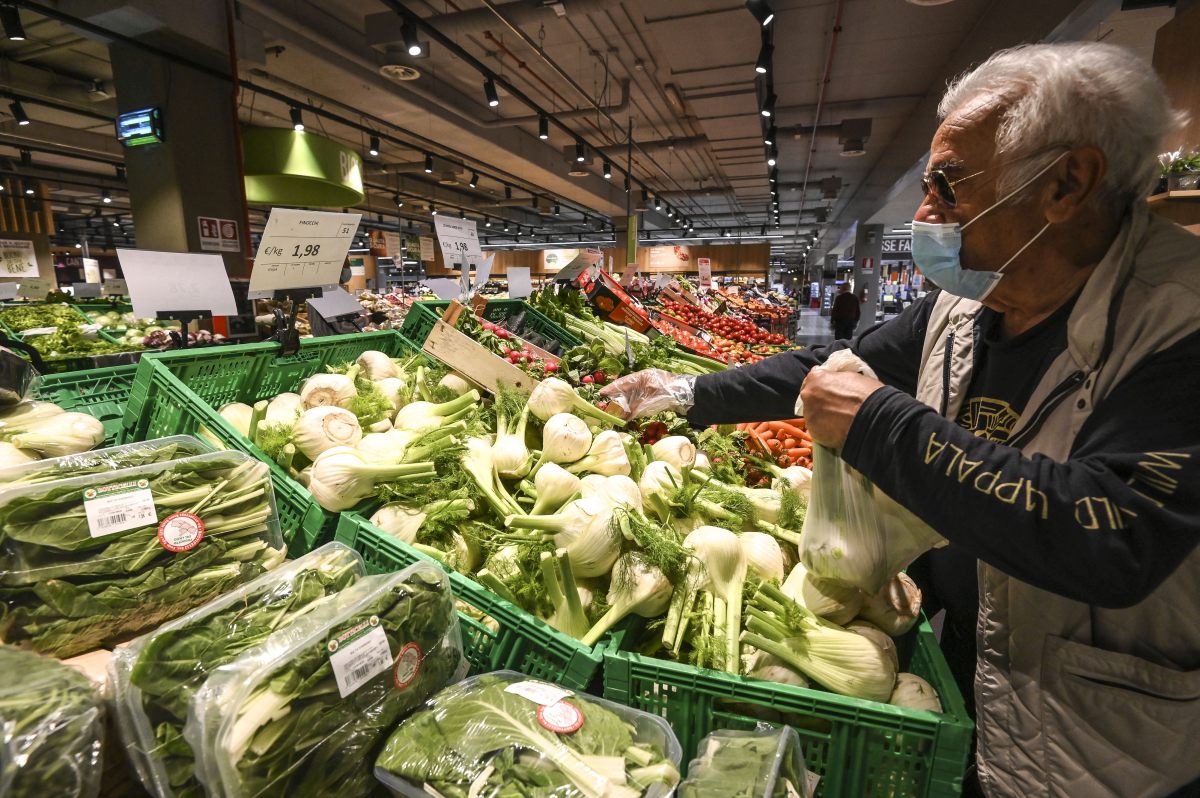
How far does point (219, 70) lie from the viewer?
5785 millimetres

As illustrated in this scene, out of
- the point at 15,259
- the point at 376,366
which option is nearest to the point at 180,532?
the point at 376,366

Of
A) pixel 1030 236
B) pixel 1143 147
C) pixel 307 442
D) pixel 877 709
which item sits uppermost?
pixel 1143 147

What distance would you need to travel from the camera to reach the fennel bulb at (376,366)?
2.48 metres

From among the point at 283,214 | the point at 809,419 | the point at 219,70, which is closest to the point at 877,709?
the point at 809,419

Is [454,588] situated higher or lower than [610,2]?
lower

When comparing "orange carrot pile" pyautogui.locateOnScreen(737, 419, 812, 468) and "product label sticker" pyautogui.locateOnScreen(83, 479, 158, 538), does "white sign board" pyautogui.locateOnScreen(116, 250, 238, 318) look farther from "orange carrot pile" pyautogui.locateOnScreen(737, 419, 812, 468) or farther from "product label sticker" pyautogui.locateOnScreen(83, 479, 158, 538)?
"orange carrot pile" pyautogui.locateOnScreen(737, 419, 812, 468)

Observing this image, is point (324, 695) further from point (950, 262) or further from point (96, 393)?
point (96, 393)

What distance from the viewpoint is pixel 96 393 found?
2.14 meters

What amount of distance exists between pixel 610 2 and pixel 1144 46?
5.38m

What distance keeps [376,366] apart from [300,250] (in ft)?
1.86

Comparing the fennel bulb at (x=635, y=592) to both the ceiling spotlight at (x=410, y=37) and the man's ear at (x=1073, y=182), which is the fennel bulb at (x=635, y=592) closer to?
the man's ear at (x=1073, y=182)

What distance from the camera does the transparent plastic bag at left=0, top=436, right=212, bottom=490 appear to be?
127 centimetres

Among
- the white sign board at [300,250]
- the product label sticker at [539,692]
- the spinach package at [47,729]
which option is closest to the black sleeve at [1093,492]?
the product label sticker at [539,692]

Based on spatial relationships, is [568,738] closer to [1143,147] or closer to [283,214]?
[1143,147]
